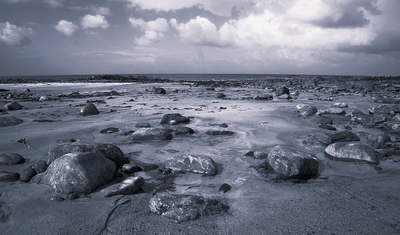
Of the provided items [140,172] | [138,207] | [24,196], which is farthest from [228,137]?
[24,196]

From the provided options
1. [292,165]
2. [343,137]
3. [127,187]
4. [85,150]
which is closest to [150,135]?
[85,150]

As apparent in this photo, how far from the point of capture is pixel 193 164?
3.48m

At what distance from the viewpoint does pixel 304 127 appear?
245 inches

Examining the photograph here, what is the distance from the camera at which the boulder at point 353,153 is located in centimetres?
377

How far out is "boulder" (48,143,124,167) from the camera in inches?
137

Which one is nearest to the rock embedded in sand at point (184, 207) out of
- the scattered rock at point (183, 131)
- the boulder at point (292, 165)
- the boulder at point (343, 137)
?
the boulder at point (292, 165)

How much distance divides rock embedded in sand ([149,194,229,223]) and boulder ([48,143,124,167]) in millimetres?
1351

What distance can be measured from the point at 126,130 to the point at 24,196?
3.16 m

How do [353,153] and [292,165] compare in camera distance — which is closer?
[292,165]

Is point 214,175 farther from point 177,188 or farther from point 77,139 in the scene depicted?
point 77,139

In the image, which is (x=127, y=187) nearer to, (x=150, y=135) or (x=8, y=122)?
(x=150, y=135)

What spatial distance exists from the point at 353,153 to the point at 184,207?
9.79 ft

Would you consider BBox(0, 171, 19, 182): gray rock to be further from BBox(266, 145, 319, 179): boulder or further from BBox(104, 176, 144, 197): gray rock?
BBox(266, 145, 319, 179): boulder

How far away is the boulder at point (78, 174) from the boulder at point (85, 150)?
463 millimetres
